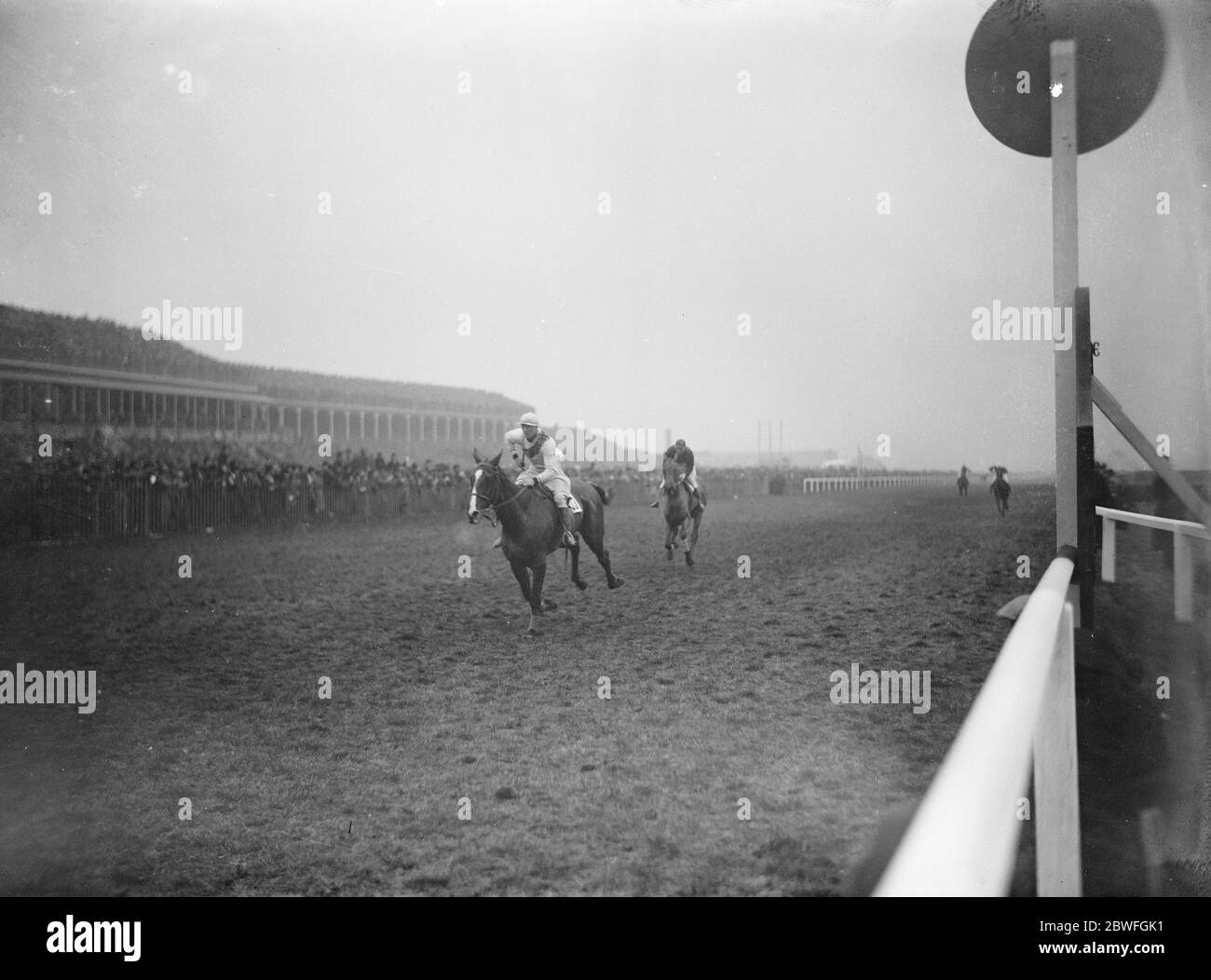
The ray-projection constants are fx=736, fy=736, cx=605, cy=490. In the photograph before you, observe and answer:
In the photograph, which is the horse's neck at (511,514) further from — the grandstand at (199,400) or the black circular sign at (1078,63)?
the black circular sign at (1078,63)

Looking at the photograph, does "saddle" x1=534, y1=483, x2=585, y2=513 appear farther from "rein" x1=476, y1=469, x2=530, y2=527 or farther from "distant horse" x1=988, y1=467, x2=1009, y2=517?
"distant horse" x1=988, y1=467, x2=1009, y2=517

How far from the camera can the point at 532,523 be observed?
3242 millimetres

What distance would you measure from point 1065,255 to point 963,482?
0.86m

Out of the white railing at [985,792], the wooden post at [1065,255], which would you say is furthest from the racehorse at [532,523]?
the white railing at [985,792]

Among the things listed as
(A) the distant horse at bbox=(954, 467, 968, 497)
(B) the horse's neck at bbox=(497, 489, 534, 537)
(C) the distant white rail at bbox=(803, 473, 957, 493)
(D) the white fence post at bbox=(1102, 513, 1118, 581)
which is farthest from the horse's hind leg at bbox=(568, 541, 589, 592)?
(D) the white fence post at bbox=(1102, 513, 1118, 581)

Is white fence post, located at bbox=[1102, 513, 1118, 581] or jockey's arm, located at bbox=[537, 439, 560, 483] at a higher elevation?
jockey's arm, located at bbox=[537, 439, 560, 483]

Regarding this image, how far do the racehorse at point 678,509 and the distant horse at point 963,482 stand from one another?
1013mm

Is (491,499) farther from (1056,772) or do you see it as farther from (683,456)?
(1056,772)

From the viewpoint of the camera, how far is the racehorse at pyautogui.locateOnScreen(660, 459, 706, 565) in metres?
3.19

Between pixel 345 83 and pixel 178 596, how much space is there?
7.21 ft

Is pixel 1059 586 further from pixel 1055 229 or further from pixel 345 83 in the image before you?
pixel 345 83

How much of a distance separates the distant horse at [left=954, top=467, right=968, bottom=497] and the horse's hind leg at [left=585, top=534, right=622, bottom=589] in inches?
55.9
